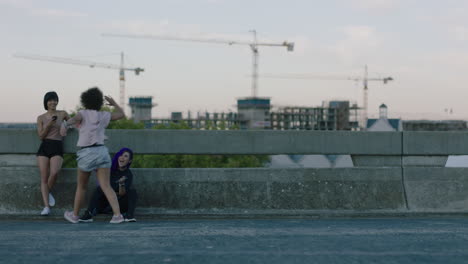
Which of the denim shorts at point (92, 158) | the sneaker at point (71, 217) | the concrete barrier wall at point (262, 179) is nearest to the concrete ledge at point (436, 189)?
the concrete barrier wall at point (262, 179)

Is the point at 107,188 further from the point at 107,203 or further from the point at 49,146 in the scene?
the point at 49,146

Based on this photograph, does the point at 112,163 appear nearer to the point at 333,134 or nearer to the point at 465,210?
the point at 333,134

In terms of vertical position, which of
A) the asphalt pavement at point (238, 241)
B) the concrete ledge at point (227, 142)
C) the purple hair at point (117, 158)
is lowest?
the asphalt pavement at point (238, 241)

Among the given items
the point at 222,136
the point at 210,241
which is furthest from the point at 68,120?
the point at 210,241

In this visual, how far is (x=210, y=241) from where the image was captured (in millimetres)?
6109

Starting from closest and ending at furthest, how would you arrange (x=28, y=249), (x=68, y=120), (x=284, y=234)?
(x=28, y=249) → (x=284, y=234) → (x=68, y=120)

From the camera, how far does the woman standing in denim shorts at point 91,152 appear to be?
7570 millimetres

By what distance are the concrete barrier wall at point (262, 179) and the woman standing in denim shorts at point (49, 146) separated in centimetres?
23

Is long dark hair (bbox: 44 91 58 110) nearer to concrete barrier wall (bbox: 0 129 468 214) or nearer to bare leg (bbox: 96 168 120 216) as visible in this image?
concrete barrier wall (bbox: 0 129 468 214)

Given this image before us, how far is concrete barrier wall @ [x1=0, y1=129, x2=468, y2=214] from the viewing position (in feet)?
27.1

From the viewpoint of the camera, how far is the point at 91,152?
7.57m

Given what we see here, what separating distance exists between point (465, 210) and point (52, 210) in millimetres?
5577

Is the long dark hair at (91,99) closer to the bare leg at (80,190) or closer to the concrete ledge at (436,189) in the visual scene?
the bare leg at (80,190)

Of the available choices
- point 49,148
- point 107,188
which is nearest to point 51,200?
point 49,148
